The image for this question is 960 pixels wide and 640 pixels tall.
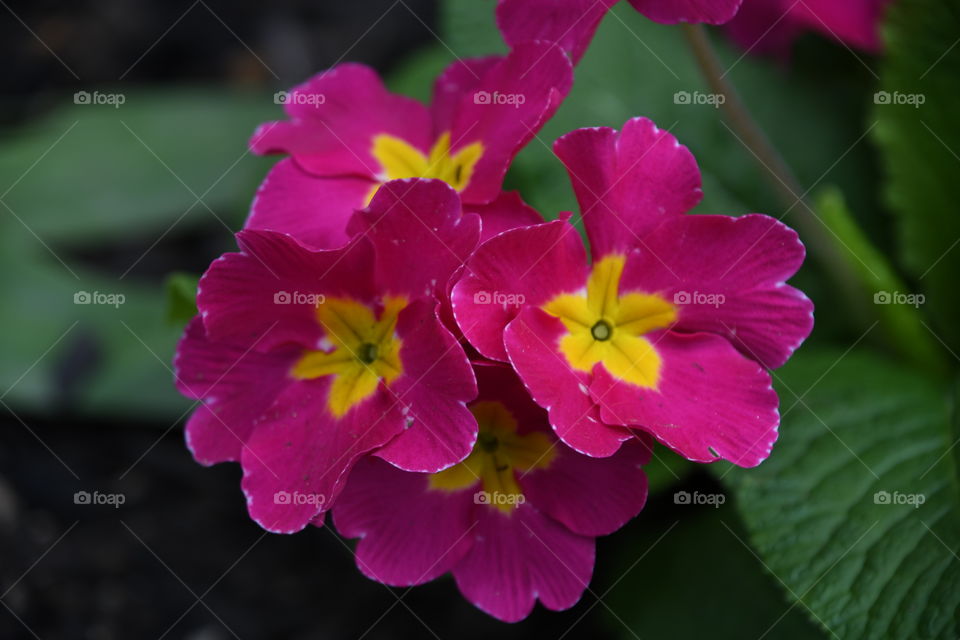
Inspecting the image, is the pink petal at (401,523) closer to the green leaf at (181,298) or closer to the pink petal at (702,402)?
the pink petal at (702,402)

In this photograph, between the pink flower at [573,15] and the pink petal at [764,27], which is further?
the pink petal at [764,27]

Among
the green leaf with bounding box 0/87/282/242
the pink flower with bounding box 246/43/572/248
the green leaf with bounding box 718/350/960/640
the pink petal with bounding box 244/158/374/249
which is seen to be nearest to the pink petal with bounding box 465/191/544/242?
the pink flower with bounding box 246/43/572/248

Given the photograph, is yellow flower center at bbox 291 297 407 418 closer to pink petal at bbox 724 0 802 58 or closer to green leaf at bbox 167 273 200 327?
green leaf at bbox 167 273 200 327

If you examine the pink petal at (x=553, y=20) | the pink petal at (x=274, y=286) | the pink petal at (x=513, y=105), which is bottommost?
the pink petal at (x=274, y=286)

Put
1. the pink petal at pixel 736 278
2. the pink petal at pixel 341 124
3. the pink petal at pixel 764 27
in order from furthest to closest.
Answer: the pink petal at pixel 764 27 → the pink petal at pixel 341 124 → the pink petal at pixel 736 278

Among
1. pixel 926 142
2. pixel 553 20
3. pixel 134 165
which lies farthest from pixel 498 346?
pixel 134 165

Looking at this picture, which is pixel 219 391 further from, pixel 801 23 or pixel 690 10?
pixel 801 23

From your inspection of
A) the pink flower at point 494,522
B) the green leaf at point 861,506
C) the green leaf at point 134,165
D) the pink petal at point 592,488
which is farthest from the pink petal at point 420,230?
the green leaf at point 134,165
